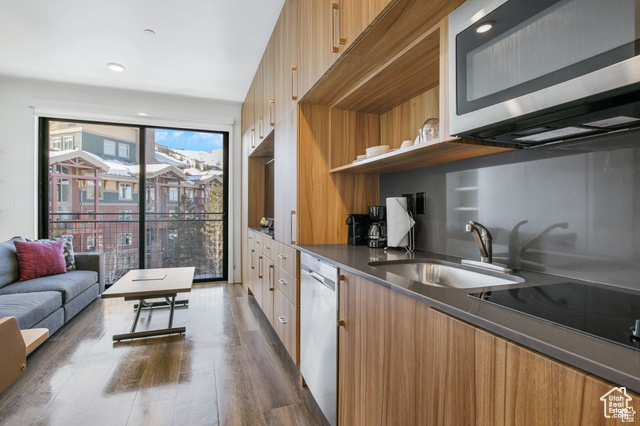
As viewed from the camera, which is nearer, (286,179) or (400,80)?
(400,80)

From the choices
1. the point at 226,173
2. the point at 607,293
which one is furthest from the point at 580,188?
the point at 226,173

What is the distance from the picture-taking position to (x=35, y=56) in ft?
10.6

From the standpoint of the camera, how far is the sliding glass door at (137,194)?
409cm

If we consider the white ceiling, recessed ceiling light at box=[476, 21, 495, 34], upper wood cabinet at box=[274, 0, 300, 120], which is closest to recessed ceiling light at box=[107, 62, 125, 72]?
the white ceiling

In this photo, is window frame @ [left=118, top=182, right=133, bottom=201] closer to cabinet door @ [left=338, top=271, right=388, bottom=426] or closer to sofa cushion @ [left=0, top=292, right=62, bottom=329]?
sofa cushion @ [left=0, top=292, right=62, bottom=329]

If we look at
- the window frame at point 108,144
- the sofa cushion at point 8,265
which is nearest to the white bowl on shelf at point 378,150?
the sofa cushion at point 8,265

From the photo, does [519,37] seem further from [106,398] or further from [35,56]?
[35,56]

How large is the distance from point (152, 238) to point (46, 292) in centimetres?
174

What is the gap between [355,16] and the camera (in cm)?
128

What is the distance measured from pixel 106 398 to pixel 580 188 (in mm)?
2498

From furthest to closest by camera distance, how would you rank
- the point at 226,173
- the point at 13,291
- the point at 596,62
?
1. the point at 226,173
2. the point at 13,291
3. the point at 596,62

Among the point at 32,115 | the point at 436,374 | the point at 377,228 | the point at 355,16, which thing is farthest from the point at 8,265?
the point at 436,374

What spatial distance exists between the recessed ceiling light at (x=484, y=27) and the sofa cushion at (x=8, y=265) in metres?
3.97

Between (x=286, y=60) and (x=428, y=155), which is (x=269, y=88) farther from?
(x=428, y=155)
